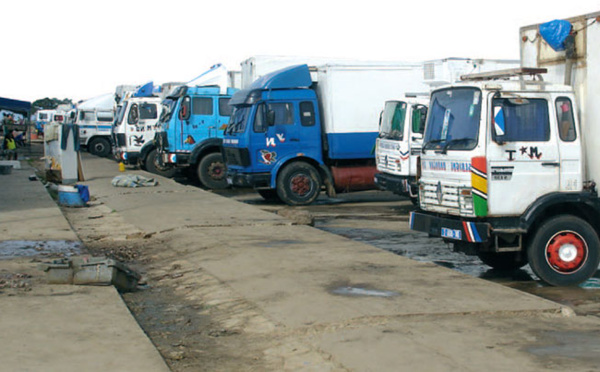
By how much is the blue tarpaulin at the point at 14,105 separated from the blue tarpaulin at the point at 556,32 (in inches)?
1205

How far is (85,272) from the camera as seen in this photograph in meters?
8.48

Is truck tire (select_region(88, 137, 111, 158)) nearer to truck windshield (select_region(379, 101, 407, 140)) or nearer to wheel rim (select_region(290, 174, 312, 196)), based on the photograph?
wheel rim (select_region(290, 174, 312, 196))

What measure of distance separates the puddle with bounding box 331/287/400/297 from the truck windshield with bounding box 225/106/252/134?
34.3ft

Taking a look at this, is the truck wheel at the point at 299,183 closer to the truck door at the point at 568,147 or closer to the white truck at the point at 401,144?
the white truck at the point at 401,144

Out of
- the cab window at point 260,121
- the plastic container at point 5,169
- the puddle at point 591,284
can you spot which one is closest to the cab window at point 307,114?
the cab window at point 260,121

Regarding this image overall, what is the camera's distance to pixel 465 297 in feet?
24.6

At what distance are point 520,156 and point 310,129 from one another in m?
9.29

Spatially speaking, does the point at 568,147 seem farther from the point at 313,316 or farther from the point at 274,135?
the point at 274,135

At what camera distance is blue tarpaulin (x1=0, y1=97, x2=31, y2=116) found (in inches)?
1419

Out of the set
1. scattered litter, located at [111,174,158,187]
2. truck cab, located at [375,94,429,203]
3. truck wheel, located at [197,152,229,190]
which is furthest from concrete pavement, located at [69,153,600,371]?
truck wheel, located at [197,152,229,190]

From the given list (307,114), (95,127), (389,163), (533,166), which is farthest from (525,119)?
(95,127)

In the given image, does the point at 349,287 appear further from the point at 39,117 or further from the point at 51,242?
the point at 39,117

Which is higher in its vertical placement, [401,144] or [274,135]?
[274,135]

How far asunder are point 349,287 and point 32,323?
9.94ft
